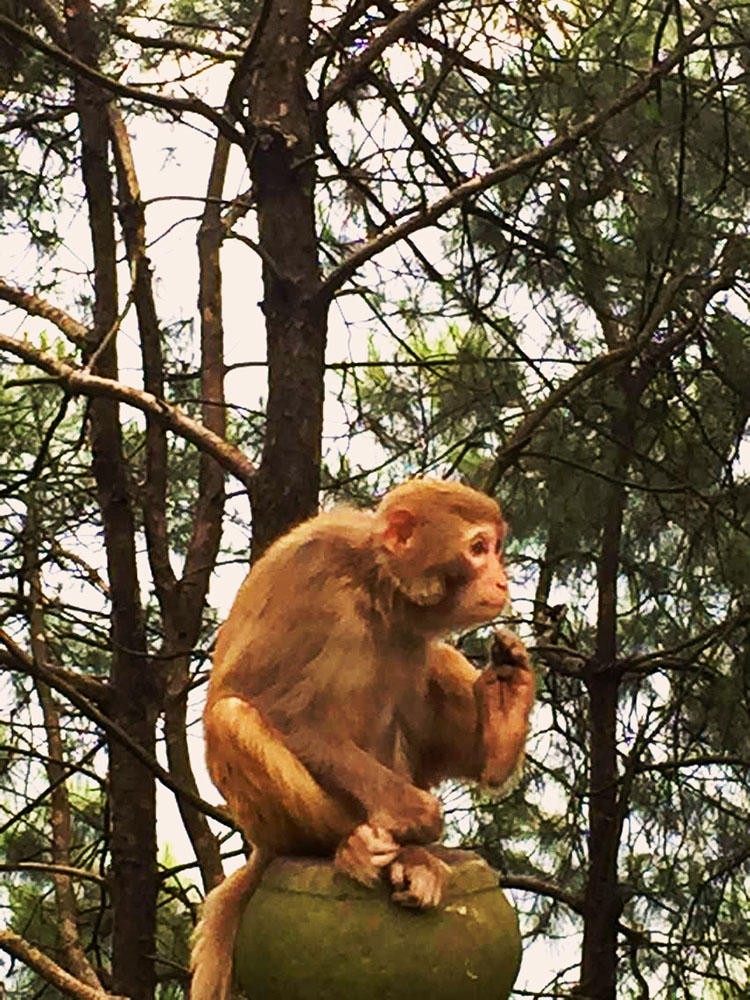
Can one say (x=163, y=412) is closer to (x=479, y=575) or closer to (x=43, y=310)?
(x=43, y=310)

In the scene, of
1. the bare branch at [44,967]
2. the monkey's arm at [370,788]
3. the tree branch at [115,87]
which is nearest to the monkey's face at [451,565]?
the monkey's arm at [370,788]

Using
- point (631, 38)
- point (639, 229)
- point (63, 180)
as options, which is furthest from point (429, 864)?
point (63, 180)

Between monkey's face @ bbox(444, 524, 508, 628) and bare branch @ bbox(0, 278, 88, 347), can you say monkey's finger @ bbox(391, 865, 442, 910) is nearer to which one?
monkey's face @ bbox(444, 524, 508, 628)

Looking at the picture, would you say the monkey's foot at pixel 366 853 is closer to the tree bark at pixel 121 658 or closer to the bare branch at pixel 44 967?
the bare branch at pixel 44 967

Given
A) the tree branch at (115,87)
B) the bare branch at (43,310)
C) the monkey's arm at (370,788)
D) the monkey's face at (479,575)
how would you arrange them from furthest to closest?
the bare branch at (43,310) < the tree branch at (115,87) < the monkey's face at (479,575) < the monkey's arm at (370,788)

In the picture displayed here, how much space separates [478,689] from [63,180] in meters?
3.11

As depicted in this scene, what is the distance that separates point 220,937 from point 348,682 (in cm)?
Answer: 37

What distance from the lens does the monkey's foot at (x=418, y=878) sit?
1.57 m

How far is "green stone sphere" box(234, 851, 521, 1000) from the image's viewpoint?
5.05ft

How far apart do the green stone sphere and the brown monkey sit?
0.09m

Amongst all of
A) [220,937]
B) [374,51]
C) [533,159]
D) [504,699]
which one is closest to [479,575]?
[504,699]

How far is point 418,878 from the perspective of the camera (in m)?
1.58

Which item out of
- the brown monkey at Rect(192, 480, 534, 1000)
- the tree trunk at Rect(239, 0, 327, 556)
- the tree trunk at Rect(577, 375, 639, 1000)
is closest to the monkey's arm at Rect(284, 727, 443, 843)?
the brown monkey at Rect(192, 480, 534, 1000)

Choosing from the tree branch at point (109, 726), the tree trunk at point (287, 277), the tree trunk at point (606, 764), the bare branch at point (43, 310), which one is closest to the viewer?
the tree trunk at point (287, 277)
